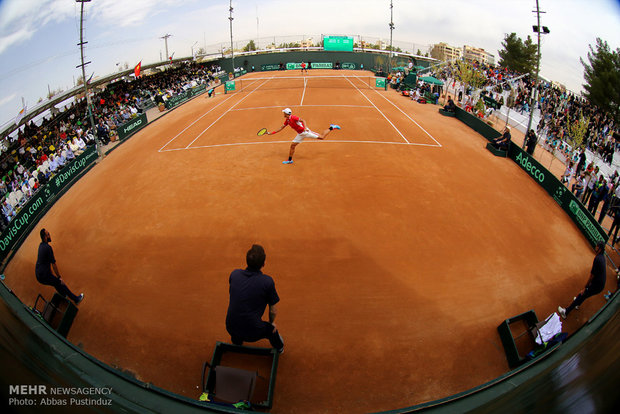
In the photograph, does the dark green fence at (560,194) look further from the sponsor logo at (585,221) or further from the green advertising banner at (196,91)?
the green advertising banner at (196,91)

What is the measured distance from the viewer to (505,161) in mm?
16844

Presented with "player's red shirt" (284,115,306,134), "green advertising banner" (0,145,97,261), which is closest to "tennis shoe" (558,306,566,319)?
"player's red shirt" (284,115,306,134)

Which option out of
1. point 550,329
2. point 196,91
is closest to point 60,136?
point 196,91

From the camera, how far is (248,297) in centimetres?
477

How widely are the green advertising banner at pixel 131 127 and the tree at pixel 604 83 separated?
27.6 meters

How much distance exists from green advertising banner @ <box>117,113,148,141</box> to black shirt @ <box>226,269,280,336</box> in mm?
22086

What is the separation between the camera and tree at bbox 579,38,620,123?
16.4 metres

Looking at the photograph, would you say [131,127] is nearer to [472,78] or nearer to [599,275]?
[599,275]

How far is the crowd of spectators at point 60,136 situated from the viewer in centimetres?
1549

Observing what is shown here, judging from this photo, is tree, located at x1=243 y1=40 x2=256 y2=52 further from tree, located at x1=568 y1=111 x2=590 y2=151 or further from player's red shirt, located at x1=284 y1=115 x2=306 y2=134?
tree, located at x1=568 y1=111 x2=590 y2=151

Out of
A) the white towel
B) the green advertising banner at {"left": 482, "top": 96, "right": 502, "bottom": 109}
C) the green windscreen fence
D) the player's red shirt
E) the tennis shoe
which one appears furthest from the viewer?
the green windscreen fence

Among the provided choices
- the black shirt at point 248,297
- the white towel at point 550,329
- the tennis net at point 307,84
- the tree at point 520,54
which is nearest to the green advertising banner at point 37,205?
the black shirt at point 248,297

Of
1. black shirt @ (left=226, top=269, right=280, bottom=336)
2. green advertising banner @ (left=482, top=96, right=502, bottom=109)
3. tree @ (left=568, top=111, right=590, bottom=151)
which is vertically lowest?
black shirt @ (left=226, top=269, right=280, bottom=336)

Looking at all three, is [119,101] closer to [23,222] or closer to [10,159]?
[10,159]
